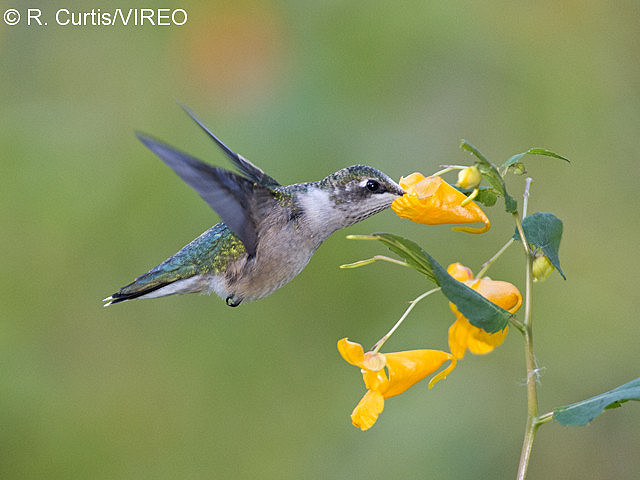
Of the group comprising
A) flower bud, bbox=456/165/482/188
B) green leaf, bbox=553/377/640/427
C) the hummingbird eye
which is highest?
the hummingbird eye

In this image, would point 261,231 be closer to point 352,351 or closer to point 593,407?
point 352,351

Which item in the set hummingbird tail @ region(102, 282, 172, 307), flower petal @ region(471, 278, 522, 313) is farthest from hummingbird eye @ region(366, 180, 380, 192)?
hummingbird tail @ region(102, 282, 172, 307)

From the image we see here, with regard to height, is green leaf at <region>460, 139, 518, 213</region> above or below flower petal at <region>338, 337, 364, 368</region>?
above

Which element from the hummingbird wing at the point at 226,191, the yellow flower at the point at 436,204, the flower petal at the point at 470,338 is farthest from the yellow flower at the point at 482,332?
the hummingbird wing at the point at 226,191

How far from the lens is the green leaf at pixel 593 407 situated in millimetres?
1273

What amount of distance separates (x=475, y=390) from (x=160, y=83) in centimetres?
207

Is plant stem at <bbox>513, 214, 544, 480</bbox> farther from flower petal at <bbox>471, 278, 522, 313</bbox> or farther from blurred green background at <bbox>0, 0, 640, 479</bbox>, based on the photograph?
blurred green background at <bbox>0, 0, 640, 479</bbox>

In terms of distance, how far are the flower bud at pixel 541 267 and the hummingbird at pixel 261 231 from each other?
0.31 metres

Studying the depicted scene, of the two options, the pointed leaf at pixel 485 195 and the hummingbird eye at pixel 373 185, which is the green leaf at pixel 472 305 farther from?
the hummingbird eye at pixel 373 185

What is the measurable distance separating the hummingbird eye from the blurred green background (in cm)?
155

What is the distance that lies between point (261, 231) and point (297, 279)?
160cm

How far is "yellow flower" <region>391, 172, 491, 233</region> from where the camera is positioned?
1.47 meters

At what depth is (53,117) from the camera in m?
3.78

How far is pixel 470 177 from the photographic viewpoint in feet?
4.35
